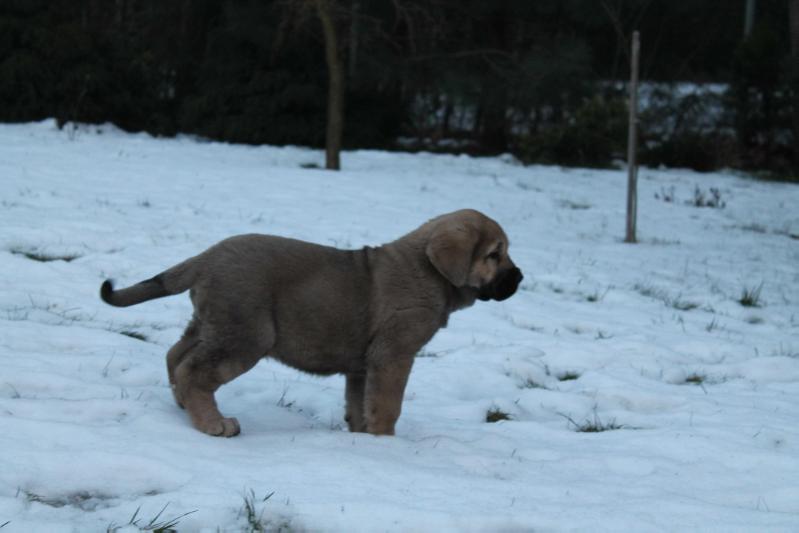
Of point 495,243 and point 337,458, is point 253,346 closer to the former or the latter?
point 337,458

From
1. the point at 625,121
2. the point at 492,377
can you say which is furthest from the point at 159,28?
the point at 492,377

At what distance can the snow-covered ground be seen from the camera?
11.2 ft

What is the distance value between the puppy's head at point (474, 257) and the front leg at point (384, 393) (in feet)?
1.63

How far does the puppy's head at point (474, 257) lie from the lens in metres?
4.45

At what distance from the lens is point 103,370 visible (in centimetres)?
480

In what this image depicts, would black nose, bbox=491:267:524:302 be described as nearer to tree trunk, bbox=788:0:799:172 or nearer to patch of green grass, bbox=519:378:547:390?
patch of green grass, bbox=519:378:547:390

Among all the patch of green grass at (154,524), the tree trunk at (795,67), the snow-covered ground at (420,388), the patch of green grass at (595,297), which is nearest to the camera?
the patch of green grass at (154,524)

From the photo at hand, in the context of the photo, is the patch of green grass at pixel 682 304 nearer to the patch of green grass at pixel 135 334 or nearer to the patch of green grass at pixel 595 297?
the patch of green grass at pixel 595 297

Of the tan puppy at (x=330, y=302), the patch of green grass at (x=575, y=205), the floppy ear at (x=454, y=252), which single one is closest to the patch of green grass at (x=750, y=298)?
the patch of green grass at (x=575, y=205)

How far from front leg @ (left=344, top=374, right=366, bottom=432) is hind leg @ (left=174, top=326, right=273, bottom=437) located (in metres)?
0.69

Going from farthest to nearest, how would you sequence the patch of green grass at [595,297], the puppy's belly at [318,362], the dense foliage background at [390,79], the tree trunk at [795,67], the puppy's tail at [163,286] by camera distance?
the dense foliage background at [390,79] → the tree trunk at [795,67] → the patch of green grass at [595,297] → the puppy's belly at [318,362] → the puppy's tail at [163,286]

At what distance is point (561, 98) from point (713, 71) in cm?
799

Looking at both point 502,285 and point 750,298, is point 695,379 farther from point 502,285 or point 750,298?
point 750,298

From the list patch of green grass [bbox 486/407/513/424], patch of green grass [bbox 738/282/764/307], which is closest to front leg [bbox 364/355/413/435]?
patch of green grass [bbox 486/407/513/424]
